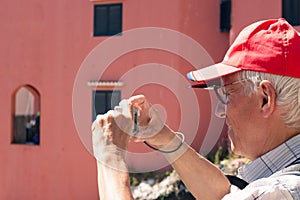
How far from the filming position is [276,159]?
984 millimetres

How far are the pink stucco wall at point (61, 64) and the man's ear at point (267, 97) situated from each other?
533 cm

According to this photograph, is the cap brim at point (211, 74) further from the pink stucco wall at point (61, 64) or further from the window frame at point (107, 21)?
the window frame at point (107, 21)

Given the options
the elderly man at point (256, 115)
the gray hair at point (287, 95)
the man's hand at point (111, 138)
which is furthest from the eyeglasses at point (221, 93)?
the man's hand at point (111, 138)

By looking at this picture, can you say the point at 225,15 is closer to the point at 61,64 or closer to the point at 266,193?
the point at 61,64

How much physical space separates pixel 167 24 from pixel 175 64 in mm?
564

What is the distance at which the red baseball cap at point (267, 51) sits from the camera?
0.97 m

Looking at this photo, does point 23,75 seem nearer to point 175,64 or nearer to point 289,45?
point 175,64

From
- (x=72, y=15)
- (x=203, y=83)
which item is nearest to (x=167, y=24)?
(x=72, y=15)

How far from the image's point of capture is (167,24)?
6.68 m

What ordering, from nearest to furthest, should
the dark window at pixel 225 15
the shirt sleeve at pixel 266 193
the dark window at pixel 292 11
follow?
1. the shirt sleeve at pixel 266 193
2. the dark window at pixel 292 11
3. the dark window at pixel 225 15

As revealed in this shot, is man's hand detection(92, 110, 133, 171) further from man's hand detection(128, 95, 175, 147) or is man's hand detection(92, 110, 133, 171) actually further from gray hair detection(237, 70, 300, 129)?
gray hair detection(237, 70, 300, 129)

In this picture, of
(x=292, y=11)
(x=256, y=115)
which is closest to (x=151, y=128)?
(x=256, y=115)

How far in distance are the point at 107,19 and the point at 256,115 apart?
6.22 meters

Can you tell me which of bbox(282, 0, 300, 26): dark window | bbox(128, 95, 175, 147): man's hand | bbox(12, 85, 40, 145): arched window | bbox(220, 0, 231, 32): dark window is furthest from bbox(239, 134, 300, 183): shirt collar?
bbox(12, 85, 40, 145): arched window
